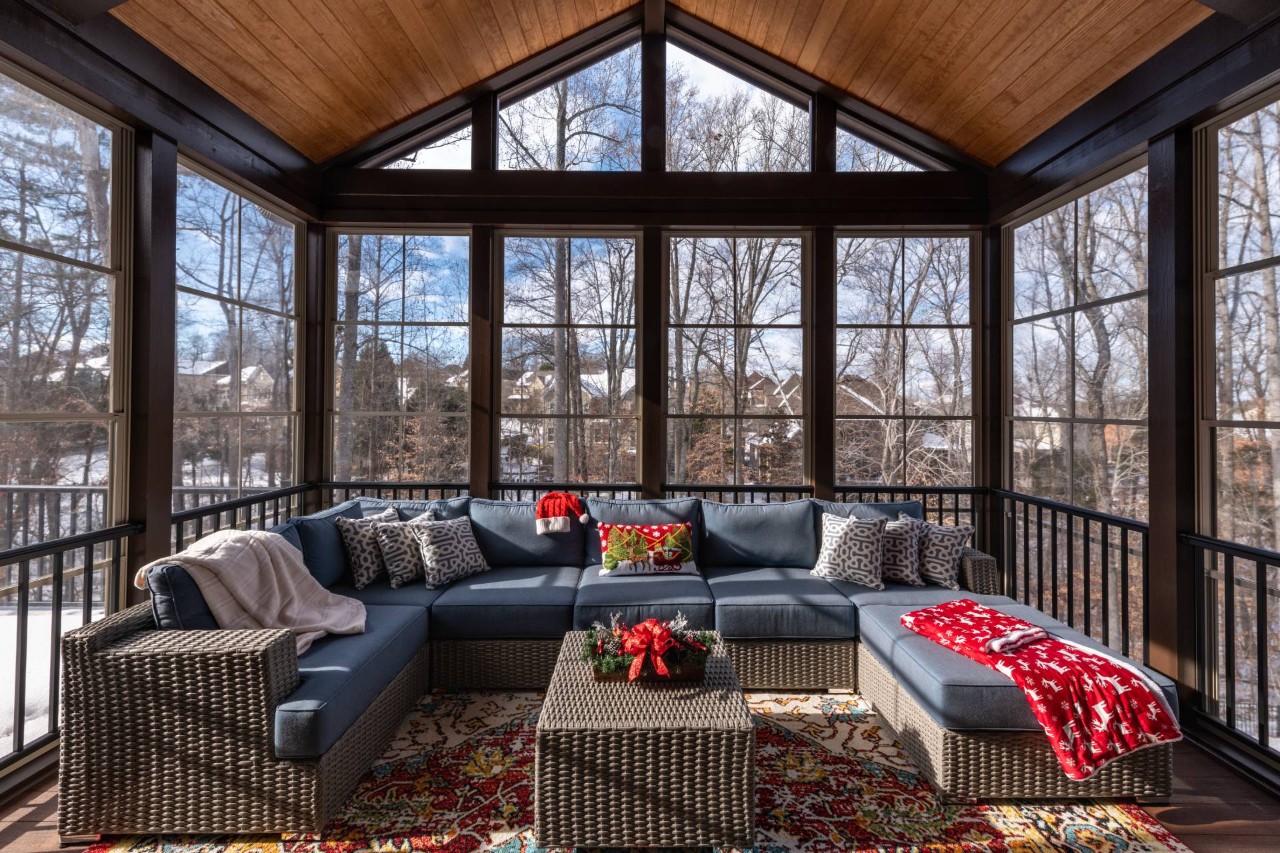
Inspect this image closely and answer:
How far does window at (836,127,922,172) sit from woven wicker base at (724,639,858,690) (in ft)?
11.0

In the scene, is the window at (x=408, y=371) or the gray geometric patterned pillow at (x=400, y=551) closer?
the gray geometric patterned pillow at (x=400, y=551)

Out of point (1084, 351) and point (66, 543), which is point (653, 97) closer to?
point (1084, 351)

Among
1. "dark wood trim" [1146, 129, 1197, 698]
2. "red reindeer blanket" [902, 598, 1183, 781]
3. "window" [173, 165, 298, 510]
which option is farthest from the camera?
"window" [173, 165, 298, 510]

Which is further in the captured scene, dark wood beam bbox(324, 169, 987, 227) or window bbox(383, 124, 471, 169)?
window bbox(383, 124, 471, 169)

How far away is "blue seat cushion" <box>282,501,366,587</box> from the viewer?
10.5 ft

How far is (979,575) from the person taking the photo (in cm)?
349

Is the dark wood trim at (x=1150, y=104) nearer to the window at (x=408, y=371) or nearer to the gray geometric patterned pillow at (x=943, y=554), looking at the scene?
the gray geometric patterned pillow at (x=943, y=554)

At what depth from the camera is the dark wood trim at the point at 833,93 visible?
178 inches

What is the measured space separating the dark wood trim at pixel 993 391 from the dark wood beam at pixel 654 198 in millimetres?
315

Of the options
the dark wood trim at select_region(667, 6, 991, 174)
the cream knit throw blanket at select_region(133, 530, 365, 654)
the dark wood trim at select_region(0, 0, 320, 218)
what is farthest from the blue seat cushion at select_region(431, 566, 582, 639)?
the dark wood trim at select_region(667, 6, 991, 174)

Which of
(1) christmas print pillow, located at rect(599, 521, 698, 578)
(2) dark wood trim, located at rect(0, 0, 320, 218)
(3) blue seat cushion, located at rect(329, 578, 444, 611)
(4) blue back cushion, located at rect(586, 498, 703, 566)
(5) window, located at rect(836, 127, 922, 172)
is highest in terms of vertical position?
(5) window, located at rect(836, 127, 922, 172)

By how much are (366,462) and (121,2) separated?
9.56 ft

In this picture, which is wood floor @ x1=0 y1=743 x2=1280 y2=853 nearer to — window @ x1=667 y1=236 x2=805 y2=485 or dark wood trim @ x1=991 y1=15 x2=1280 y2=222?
window @ x1=667 y1=236 x2=805 y2=485

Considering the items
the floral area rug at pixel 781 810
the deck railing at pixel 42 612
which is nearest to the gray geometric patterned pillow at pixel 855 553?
the floral area rug at pixel 781 810
